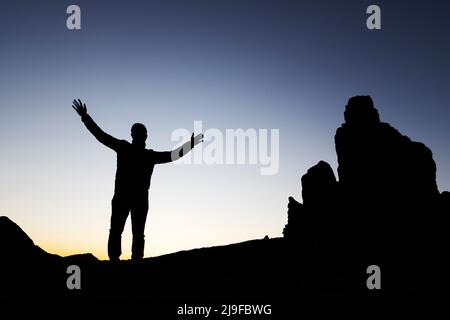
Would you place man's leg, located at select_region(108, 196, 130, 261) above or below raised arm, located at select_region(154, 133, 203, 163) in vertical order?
below

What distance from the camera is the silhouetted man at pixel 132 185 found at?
10320 millimetres

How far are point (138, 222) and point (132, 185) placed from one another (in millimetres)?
1142

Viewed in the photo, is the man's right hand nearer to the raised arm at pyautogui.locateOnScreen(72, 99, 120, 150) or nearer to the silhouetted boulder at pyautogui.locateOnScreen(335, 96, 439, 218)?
the raised arm at pyautogui.locateOnScreen(72, 99, 120, 150)

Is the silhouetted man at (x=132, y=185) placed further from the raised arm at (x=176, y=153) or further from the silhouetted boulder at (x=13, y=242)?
the silhouetted boulder at (x=13, y=242)

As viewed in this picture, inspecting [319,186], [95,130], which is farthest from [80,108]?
[319,186]

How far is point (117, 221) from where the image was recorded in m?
10.4

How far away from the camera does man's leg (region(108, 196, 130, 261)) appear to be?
10.3m

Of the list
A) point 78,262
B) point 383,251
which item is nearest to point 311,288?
point 78,262

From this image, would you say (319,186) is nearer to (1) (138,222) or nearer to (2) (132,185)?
(1) (138,222)

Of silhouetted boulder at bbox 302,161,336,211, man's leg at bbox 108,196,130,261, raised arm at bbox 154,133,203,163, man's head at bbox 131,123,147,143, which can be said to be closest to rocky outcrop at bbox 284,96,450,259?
silhouetted boulder at bbox 302,161,336,211

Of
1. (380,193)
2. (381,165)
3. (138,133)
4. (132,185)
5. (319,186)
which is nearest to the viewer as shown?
(132,185)

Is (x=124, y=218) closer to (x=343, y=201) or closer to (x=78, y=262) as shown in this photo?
(x=78, y=262)

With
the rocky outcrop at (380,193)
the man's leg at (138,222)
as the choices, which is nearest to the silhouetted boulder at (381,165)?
the rocky outcrop at (380,193)

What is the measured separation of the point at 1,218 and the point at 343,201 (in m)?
32.4
